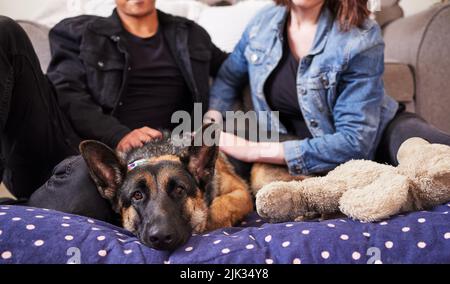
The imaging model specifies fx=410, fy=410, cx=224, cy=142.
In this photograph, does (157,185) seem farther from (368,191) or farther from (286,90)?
(286,90)

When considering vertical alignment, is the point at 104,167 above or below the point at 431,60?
below

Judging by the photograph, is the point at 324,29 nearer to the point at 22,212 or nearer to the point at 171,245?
the point at 171,245

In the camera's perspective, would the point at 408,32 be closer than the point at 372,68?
No

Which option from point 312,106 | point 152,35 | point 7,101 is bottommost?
point 312,106

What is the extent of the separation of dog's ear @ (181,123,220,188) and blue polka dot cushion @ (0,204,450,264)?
0.39m

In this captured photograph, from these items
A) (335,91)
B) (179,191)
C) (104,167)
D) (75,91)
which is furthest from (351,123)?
(75,91)

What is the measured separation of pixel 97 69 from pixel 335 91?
1095mm

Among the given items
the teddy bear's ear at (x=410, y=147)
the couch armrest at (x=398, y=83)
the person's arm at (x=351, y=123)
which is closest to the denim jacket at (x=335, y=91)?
the person's arm at (x=351, y=123)

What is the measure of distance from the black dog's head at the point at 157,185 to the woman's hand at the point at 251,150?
367mm

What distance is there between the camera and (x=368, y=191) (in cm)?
122

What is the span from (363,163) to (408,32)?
128cm

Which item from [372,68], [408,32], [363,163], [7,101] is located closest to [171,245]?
[363,163]

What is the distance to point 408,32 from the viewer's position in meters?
2.36
